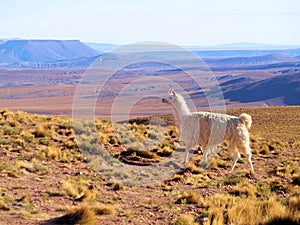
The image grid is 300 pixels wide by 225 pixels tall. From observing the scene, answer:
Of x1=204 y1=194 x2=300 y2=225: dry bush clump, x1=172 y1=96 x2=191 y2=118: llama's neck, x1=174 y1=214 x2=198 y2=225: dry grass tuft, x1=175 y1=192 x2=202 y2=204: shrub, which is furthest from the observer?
x1=172 y1=96 x2=191 y2=118: llama's neck

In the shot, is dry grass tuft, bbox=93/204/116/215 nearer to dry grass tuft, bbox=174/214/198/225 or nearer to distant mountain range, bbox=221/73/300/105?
dry grass tuft, bbox=174/214/198/225

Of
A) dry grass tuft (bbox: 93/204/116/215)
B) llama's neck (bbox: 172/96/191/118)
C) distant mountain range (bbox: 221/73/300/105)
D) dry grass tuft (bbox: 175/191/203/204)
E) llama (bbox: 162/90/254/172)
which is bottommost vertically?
distant mountain range (bbox: 221/73/300/105)

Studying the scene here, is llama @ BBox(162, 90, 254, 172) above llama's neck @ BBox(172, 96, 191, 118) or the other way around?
the other way around

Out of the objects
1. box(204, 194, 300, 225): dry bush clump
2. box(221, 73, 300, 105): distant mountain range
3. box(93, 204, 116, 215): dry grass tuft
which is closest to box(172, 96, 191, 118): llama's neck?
box(204, 194, 300, 225): dry bush clump

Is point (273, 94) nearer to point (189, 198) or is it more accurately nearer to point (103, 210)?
point (189, 198)

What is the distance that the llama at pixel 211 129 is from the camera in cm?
→ 1270

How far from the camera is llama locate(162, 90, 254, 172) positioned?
1270 centimetres

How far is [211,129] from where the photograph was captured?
12844 mm

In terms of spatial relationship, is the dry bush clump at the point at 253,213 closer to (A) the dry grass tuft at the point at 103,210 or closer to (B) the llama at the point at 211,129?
(A) the dry grass tuft at the point at 103,210

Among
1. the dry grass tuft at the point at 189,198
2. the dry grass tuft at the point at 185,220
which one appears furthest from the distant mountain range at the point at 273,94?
the dry grass tuft at the point at 185,220

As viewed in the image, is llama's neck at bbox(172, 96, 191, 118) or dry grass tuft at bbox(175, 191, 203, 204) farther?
llama's neck at bbox(172, 96, 191, 118)

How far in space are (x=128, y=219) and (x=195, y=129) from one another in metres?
5.86

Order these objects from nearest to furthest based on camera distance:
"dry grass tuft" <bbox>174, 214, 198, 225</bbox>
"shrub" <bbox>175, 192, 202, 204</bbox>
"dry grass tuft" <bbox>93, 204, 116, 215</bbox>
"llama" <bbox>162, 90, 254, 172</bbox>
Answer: "dry grass tuft" <bbox>174, 214, 198, 225</bbox>
"dry grass tuft" <bbox>93, 204, 116, 215</bbox>
"shrub" <bbox>175, 192, 202, 204</bbox>
"llama" <bbox>162, 90, 254, 172</bbox>

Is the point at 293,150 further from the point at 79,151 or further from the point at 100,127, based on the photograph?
the point at 79,151
